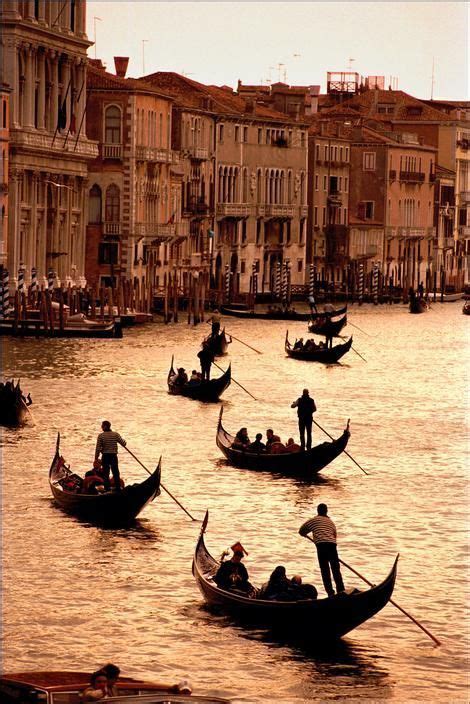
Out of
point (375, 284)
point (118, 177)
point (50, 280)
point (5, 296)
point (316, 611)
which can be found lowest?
point (316, 611)

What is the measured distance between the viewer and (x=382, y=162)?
7250cm

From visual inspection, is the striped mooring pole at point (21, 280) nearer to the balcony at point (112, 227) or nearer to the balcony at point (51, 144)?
the balcony at point (51, 144)

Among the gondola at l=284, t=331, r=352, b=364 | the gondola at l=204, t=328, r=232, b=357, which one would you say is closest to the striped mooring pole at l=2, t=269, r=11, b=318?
the gondola at l=204, t=328, r=232, b=357

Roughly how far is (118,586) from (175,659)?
213cm

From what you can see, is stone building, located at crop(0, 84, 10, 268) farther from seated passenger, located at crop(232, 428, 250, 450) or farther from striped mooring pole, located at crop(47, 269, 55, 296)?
seated passenger, located at crop(232, 428, 250, 450)

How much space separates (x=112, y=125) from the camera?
170ft

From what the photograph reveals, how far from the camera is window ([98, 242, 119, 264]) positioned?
169 feet

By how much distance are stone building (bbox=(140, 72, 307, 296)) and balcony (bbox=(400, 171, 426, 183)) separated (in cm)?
840

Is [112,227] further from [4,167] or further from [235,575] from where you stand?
[235,575]

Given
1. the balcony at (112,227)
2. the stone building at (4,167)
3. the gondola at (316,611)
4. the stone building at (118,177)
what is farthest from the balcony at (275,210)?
the gondola at (316,611)

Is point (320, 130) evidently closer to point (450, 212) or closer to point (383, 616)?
point (450, 212)

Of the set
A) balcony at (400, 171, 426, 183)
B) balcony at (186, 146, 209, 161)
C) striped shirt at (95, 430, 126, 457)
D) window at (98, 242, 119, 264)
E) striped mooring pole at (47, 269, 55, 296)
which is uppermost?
balcony at (186, 146, 209, 161)

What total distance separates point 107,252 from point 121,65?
22.7 feet

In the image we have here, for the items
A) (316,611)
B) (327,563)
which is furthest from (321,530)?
(316,611)
